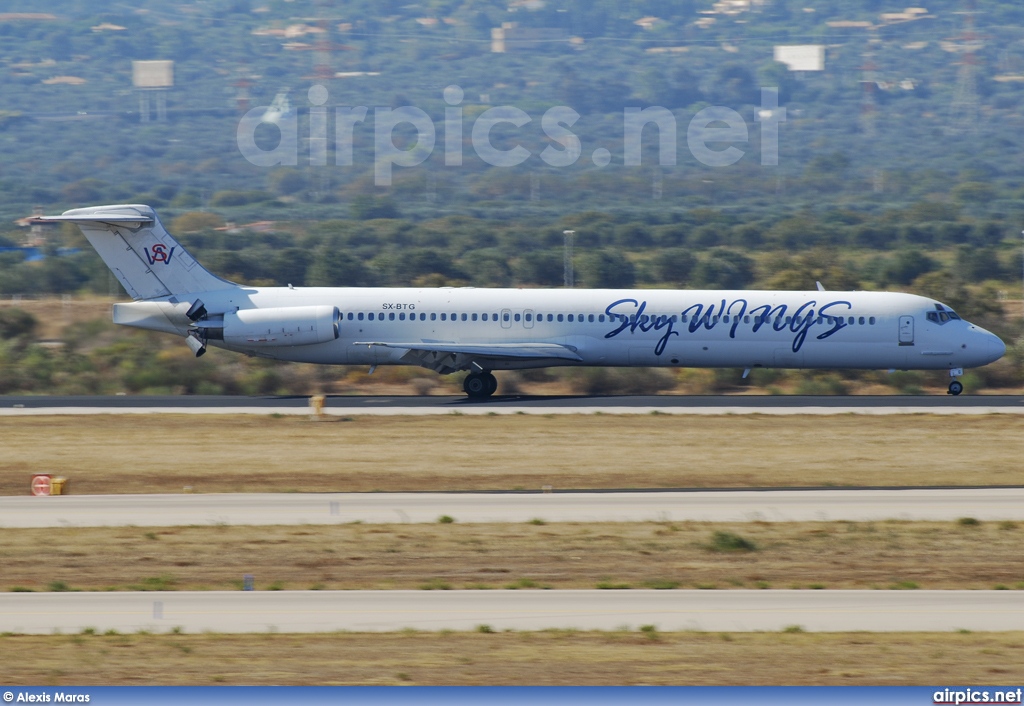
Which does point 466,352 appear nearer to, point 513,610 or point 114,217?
point 114,217

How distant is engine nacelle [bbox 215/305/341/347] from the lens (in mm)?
37625

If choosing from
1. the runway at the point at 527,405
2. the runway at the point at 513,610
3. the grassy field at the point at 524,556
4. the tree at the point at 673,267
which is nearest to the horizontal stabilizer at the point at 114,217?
the runway at the point at 527,405

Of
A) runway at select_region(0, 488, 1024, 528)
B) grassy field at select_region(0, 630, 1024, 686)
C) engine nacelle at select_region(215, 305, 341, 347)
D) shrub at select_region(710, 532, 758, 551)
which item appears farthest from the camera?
engine nacelle at select_region(215, 305, 341, 347)

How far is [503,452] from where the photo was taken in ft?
93.8

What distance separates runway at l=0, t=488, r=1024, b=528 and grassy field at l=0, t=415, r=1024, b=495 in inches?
52.2

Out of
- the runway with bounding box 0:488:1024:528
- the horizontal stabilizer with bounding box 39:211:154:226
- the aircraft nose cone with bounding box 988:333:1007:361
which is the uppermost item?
the horizontal stabilizer with bounding box 39:211:154:226

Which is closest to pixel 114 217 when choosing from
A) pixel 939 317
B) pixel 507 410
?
pixel 507 410

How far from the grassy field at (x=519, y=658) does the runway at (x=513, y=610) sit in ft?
1.39

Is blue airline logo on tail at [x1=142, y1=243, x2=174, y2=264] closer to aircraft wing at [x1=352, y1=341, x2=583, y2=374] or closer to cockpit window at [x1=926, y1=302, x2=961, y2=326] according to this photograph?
aircraft wing at [x1=352, y1=341, x2=583, y2=374]

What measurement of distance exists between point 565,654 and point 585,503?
8.82 m

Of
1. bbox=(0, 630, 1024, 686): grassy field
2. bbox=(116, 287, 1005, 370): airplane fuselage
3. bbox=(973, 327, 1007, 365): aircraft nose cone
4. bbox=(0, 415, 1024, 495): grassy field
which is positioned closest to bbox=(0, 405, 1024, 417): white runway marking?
bbox=(0, 415, 1024, 495): grassy field

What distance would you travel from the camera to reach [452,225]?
10931cm

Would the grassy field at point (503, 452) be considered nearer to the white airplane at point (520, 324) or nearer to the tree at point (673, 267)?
the white airplane at point (520, 324)

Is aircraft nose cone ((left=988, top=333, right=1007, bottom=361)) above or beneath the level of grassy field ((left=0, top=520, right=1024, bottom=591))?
beneath
